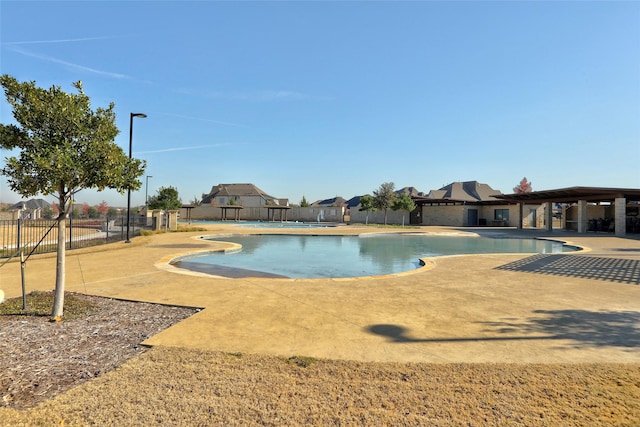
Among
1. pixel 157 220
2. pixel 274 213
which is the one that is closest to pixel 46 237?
pixel 157 220

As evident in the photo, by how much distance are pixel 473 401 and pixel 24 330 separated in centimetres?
564

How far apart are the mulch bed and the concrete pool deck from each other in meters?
0.37

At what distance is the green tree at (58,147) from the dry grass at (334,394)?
8.56 feet

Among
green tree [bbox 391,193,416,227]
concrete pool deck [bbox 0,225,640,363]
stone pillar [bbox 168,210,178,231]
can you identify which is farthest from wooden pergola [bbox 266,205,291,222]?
concrete pool deck [bbox 0,225,640,363]

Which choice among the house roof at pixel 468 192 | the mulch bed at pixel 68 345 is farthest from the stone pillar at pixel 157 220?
Answer: the house roof at pixel 468 192

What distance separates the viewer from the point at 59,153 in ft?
14.9

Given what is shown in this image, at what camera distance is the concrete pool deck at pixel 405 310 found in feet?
13.0

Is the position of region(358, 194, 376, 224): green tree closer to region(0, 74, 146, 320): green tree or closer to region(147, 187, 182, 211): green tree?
region(147, 187, 182, 211): green tree

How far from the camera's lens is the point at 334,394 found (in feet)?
9.57

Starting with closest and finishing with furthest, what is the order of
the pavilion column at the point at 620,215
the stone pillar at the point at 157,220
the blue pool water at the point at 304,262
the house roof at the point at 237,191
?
the blue pool water at the point at 304,262
the pavilion column at the point at 620,215
the stone pillar at the point at 157,220
the house roof at the point at 237,191

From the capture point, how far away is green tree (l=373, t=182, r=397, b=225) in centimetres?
4074

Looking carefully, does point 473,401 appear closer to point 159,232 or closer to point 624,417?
point 624,417

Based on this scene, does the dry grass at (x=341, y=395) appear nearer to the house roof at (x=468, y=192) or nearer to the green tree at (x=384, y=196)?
the green tree at (x=384, y=196)

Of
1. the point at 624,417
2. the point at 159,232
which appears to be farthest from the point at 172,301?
the point at 159,232
